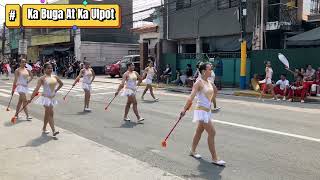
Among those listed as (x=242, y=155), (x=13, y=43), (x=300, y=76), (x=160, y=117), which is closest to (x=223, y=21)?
(x=300, y=76)

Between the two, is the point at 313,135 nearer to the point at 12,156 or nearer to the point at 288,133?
the point at 288,133

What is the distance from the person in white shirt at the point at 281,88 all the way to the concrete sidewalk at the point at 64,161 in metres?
11.8

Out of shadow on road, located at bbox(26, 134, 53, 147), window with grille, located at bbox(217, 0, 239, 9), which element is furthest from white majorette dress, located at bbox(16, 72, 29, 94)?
window with grille, located at bbox(217, 0, 239, 9)

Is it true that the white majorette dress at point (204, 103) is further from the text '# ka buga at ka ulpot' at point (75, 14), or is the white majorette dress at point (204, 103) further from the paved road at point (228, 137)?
the text '# ka buga at ka ulpot' at point (75, 14)

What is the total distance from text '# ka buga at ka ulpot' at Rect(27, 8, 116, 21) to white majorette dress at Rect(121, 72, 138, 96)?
65.3 ft

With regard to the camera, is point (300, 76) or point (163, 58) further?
point (163, 58)

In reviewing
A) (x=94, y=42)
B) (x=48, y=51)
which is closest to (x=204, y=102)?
(x=94, y=42)

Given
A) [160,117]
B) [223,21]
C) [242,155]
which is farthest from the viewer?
[223,21]

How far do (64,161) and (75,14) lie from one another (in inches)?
1160

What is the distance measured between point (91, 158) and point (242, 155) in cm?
277

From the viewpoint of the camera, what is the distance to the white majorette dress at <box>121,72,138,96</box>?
1252cm

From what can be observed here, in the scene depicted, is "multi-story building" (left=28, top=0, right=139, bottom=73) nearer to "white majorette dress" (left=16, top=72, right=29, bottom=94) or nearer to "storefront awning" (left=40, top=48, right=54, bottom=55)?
"storefront awning" (left=40, top=48, right=54, bottom=55)

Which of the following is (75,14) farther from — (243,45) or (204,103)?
(204,103)

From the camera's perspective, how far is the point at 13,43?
6869 centimetres
